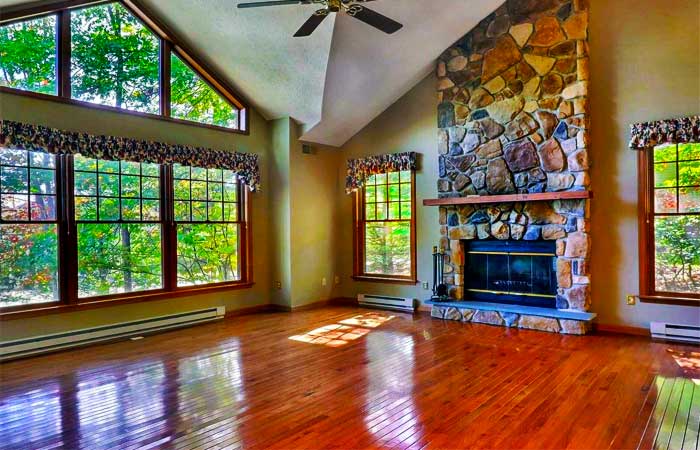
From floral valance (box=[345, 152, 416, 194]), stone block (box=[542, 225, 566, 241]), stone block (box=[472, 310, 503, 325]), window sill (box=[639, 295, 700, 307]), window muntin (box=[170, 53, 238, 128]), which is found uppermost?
window muntin (box=[170, 53, 238, 128])

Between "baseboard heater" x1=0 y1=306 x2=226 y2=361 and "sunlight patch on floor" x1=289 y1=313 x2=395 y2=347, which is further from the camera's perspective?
"sunlight patch on floor" x1=289 y1=313 x2=395 y2=347

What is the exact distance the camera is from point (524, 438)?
284 centimetres

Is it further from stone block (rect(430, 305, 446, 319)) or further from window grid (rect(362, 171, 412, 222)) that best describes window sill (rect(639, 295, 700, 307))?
window grid (rect(362, 171, 412, 222))

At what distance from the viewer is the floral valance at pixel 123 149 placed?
4.71 metres

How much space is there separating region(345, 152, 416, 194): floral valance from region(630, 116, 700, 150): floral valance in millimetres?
2860

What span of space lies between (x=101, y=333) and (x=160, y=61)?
349 cm

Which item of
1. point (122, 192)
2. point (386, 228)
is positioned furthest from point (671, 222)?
point (122, 192)

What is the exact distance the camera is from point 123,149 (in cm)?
548

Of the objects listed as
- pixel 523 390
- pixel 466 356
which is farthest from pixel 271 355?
pixel 523 390

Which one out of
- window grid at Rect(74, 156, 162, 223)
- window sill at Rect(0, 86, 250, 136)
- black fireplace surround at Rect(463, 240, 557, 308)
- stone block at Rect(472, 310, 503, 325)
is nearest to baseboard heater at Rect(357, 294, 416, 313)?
black fireplace surround at Rect(463, 240, 557, 308)

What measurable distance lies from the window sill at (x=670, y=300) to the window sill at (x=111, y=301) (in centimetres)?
513

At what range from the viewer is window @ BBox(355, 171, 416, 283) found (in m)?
7.14

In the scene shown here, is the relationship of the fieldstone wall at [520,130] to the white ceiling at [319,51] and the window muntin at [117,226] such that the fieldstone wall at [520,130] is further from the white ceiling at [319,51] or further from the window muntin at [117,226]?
the window muntin at [117,226]

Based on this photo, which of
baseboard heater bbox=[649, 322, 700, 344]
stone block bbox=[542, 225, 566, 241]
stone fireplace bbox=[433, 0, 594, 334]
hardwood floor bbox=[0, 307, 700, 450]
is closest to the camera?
hardwood floor bbox=[0, 307, 700, 450]
